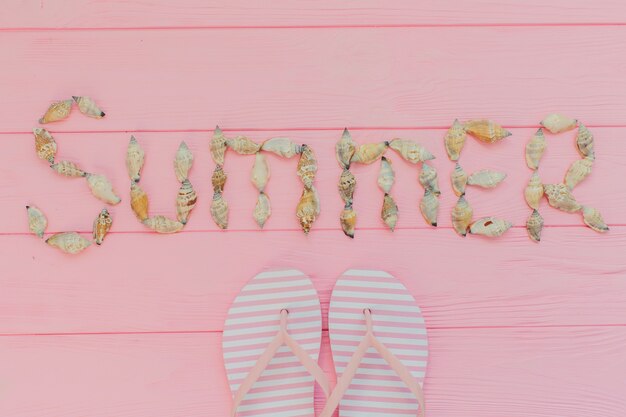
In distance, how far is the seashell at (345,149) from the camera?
73 centimetres

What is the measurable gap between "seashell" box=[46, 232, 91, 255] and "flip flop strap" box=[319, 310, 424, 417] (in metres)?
0.39

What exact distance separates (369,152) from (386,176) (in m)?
0.04

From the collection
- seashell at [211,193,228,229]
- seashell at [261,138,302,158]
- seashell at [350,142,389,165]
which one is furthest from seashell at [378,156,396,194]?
seashell at [211,193,228,229]

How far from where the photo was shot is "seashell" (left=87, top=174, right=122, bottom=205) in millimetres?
731

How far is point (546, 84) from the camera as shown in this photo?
0.75 m

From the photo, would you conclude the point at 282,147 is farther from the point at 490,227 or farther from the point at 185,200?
the point at 490,227

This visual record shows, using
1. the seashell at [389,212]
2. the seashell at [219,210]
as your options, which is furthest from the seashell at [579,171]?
the seashell at [219,210]

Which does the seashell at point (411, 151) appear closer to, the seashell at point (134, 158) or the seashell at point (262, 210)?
the seashell at point (262, 210)

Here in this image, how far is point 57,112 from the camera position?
2.39 ft

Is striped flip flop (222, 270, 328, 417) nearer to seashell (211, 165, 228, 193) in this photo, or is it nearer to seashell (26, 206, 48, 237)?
seashell (211, 165, 228, 193)

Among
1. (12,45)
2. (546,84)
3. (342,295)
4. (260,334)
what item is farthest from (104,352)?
(546,84)

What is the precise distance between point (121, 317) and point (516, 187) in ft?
1.90

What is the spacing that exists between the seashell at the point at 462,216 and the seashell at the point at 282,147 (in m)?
0.23

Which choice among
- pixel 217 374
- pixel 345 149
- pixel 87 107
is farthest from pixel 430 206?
pixel 87 107
